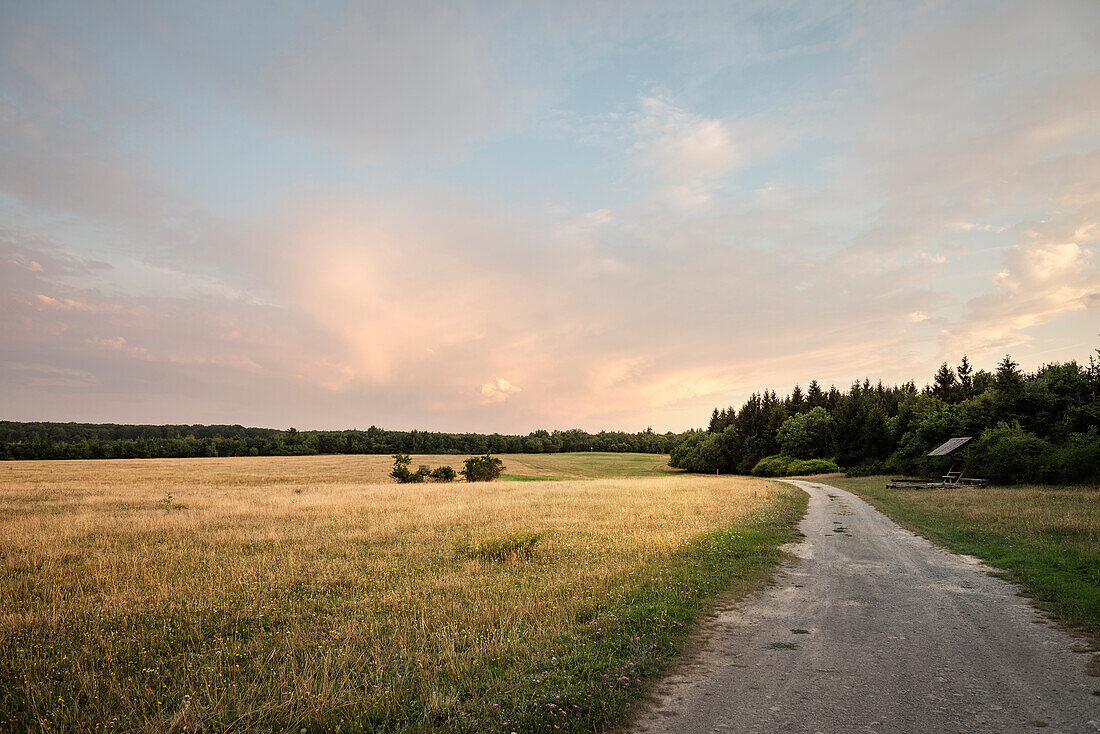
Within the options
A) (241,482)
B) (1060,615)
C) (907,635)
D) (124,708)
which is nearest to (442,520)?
(124,708)

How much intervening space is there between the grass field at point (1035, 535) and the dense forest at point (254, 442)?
383 feet

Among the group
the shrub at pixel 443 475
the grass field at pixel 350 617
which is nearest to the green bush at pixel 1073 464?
the grass field at pixel 350 617

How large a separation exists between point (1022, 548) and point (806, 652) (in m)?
12.6

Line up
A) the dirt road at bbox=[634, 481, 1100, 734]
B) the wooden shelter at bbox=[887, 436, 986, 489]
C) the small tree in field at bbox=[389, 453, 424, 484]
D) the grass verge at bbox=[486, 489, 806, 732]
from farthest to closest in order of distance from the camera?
1. the small tree in field at bbox=[389, 453, 424, 484]
2. the wooden shelter at bbox=[887, 436, 986, 489]
3. the grass verge at bbox=[486, 489, 806, 732]
4. the dirt road at bbox=[634, 481, 1100, 734]

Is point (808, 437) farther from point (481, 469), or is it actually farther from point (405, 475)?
point (405, 475)

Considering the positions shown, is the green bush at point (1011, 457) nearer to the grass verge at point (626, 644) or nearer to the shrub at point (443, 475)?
the grass verge at point (626, 644)

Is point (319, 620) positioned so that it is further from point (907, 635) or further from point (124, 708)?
point (907, 635)

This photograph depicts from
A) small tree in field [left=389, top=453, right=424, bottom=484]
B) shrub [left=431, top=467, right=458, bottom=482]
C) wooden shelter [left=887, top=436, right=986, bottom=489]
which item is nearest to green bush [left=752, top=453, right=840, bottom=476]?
wooden shelter [left=887, top=436, right=986, bottom=489]

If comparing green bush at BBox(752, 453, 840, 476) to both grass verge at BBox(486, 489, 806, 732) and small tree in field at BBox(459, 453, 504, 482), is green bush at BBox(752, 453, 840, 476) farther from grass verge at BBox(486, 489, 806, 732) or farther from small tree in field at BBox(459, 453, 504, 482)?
Answer: grass verge at BBox(486, 489, 806, 732)

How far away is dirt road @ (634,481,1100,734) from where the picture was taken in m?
5.36

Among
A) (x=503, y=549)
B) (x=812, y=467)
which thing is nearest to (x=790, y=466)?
(x=812, y=467)

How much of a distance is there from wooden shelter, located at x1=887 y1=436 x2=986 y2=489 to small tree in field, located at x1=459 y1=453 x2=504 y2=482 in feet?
133

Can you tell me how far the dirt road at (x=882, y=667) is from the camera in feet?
17.6

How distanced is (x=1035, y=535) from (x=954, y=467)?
42.0m
